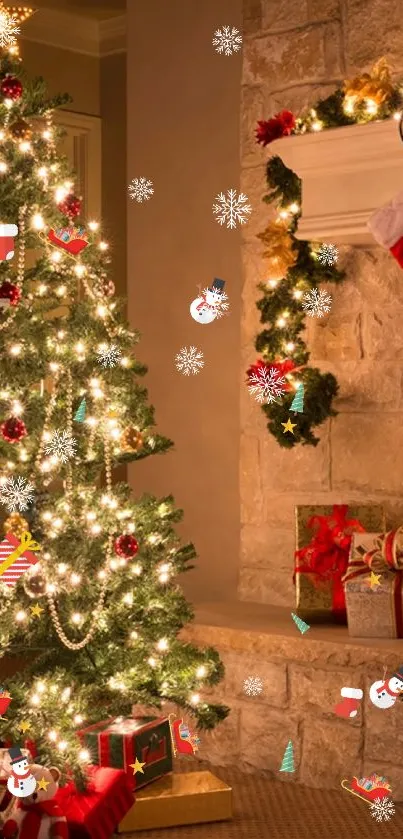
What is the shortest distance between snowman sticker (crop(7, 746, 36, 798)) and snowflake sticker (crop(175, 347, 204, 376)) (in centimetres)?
180

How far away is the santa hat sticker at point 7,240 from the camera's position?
3.16 m

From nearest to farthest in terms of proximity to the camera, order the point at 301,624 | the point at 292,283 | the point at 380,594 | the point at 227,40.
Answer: the point at 380,594
the point at 301,624
the point at 292,283
the point at 227,40

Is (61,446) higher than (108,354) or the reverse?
the reverse

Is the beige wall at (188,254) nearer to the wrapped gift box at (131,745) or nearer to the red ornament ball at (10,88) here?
the wrapped gift box at (131,745)

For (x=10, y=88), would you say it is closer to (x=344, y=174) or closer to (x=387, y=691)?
(x=344, y=174)

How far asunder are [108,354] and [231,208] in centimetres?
119

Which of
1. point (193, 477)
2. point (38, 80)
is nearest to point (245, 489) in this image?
point (193, 477)

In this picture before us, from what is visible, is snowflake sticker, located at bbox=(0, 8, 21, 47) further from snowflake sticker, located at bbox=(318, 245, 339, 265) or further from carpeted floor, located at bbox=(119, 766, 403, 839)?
carpeted floor, located at bbox=(119, 766, 403, 839)

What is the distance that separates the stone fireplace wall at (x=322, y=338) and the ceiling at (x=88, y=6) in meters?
1.63

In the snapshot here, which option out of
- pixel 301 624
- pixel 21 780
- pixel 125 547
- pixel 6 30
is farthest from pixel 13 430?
pixel 301 624

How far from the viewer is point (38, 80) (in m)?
3.29

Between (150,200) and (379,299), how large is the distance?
1.00m

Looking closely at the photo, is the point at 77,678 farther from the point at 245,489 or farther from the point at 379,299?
the point at 379,299

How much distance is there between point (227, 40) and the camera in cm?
438
